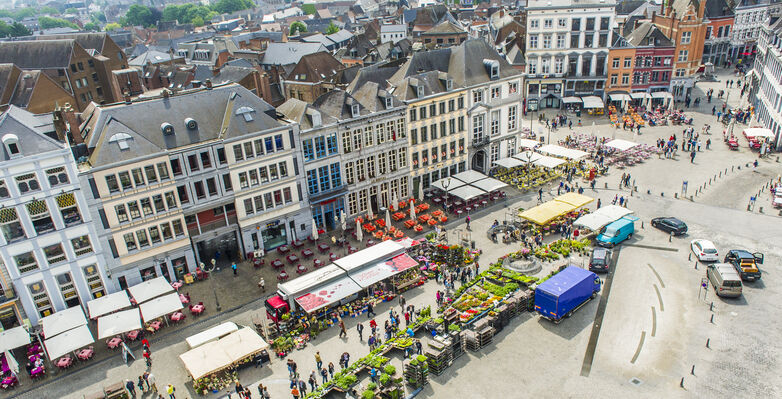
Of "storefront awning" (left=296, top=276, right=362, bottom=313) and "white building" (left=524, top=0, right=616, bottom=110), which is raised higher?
"white building" (left=524, top=0, right=616, bottom=110)

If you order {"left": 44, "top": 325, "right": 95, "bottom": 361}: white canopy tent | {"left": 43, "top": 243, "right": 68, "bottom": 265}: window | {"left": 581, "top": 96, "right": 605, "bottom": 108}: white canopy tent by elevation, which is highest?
{"left": 43, "top": 243, "right": 68, "bottom": 265}: window

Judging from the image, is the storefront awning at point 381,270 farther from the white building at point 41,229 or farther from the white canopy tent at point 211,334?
the white building at point 41,229

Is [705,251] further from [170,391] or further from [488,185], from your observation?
[170,391]

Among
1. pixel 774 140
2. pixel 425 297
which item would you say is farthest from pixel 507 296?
pixel 774 140

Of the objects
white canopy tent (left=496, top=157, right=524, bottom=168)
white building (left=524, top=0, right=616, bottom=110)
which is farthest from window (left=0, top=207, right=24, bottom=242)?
white building (left=524, top=0, right=616, bottom=110)

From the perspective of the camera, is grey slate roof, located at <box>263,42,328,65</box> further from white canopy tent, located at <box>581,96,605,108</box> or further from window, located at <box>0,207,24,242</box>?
window, located at <box>0,207,24,242</box>

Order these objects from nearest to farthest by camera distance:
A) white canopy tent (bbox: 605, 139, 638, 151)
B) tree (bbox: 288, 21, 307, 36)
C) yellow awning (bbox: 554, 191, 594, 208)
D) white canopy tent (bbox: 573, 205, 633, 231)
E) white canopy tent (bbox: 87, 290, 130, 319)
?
white canopy tent (bbox: 87, 290, 130, 319) < white canopy tent (bbox: 573, 205, 633, 231) < yellow awning (bbox: 554, 191, 594, 208) < white canopy tent (bbox: 605, 139, 638, 151) < tree (bbox: 288, 21, 307, 36)

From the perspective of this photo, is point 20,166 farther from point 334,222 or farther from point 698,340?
point 698,340
